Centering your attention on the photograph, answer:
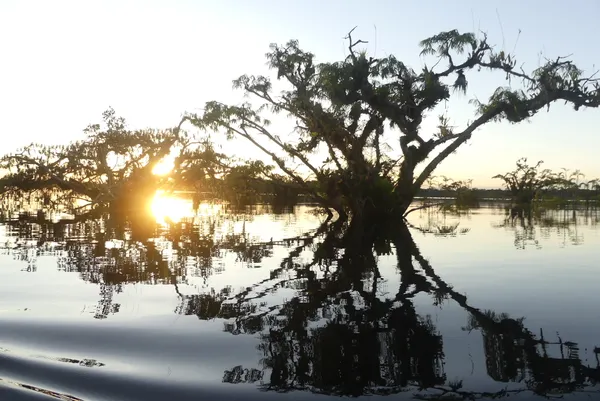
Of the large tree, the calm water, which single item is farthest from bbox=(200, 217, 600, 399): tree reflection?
the large tree

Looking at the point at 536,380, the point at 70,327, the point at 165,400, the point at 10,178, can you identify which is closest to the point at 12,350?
the point at 70,327

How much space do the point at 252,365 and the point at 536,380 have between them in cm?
220

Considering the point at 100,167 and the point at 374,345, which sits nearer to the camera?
the point at 374,345

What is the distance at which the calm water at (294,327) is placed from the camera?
3.92 metres

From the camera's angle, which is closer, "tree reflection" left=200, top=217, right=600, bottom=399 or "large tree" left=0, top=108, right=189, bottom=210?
"tree reflection" left=200, top=217, right=600, bottom=399

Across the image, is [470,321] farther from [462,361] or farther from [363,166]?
[363,166]

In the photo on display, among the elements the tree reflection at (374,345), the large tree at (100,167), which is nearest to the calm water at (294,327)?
the tree reflection at (374,345)

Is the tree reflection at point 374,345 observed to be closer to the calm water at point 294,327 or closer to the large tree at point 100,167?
the calm water at point 294,327

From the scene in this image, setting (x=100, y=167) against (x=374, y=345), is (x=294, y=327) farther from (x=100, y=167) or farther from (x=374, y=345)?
(x=100, y=167)

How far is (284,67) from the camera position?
89.4ft

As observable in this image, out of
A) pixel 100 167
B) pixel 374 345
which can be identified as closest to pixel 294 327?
pixel 374 345

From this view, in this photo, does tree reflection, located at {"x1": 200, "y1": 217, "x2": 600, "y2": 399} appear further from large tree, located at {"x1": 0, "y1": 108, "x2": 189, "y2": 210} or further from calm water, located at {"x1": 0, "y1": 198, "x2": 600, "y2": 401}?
large tree, located at {"x1": 0, "y1": 108, "x2": 189, "y2": 210}

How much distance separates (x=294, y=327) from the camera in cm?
550

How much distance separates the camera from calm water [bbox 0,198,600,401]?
12.9 ft
